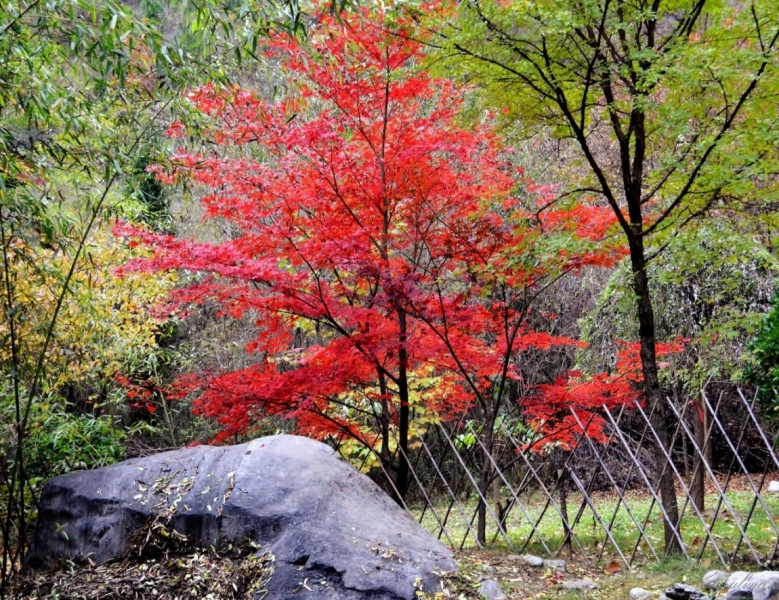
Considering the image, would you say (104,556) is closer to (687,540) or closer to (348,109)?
(348,109)

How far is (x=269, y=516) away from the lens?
315 cm

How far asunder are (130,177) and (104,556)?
2.05 meters

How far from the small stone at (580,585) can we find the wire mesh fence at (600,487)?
0.65m

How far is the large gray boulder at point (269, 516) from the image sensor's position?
289 centimetres

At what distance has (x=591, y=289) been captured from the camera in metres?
8.62

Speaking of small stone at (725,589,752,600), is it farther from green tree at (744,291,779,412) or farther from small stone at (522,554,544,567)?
small stone at (522,554,544,567)

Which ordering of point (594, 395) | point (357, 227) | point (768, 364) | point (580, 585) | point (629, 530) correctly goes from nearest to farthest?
point (580, 585)
point (768, 364)
point (357, 227)
point (594, 395)
point (629, 530)

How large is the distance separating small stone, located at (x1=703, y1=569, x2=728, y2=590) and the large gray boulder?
1.40m

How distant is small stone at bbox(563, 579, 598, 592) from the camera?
11.6ft

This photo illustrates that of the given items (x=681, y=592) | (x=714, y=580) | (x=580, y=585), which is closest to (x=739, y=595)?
(x=681, y=592)

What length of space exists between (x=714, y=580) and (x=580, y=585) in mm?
689

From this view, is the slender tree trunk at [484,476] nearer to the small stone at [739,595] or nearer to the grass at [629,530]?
the grass at [629,530]

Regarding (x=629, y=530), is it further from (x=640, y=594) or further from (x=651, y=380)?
(x=640, y=594)

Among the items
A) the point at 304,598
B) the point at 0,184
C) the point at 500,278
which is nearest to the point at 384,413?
the point at 500,278
